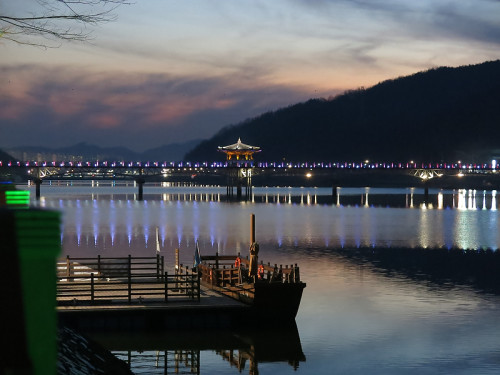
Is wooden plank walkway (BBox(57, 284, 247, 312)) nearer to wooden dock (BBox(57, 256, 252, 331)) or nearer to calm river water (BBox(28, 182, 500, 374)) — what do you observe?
wooden dock (BBox(57, 256, 252, 331))

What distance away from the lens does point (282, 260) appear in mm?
67375

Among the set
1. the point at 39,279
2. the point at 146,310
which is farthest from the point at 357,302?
the point at 39,279

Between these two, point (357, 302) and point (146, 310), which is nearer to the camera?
point (146, 310)

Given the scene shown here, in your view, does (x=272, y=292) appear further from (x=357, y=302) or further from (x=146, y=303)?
(x=357, y=302)

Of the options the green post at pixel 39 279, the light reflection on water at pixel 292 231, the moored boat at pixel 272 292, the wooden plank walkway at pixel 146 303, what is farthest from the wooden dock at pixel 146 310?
the light reflection on water at pixel 292 231

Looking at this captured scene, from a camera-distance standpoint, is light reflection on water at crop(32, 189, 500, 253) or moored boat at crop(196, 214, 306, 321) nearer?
moored boat at crop(196, 214, 306, 321)

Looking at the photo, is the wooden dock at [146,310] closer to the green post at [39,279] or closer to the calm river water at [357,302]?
the calm river water at [357,302]

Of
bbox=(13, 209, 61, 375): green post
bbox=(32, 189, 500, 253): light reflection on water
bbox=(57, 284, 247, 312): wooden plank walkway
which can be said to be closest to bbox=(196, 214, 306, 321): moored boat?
bbox=(57, 284, 247, 312): wooden plank walkway

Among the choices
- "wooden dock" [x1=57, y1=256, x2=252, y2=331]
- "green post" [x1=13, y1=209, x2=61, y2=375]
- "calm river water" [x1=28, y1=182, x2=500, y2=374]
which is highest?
"green post" [x1=13, y1=209, x2=61, y2=375]

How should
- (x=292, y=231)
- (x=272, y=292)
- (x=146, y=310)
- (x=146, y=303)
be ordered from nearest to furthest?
1. (x=146, y=310)
2. (x=146, y=303)
3. (x=272, y=292)
4. (x=292, y=231)

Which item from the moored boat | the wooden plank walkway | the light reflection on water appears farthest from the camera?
the light reflection on water

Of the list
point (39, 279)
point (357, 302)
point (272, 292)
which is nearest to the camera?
point (39, 279)

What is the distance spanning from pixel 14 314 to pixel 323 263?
62.6 m

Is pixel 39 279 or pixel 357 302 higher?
pixel 39 279
